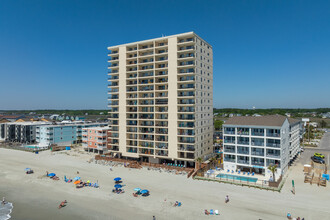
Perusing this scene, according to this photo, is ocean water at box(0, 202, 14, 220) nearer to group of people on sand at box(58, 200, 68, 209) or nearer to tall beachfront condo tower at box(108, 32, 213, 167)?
group of people on sand at box(58, 200, 68, 209)

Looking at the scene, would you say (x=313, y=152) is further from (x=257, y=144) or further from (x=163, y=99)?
(x=163, y=99)

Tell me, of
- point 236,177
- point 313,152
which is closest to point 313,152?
point 313,152

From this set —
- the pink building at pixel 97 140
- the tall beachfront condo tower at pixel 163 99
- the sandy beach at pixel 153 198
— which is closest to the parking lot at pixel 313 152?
the sandy beach at pixel 153 198

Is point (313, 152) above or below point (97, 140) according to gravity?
below

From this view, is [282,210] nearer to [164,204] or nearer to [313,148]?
[164,204]

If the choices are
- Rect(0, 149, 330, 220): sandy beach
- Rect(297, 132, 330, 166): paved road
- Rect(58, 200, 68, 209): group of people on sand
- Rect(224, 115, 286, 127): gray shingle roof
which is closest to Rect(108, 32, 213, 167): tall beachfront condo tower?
Rect(0, 149, 330, 220): sandy beach

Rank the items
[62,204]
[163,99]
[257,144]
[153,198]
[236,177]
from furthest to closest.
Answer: [163,99] < [257,144] < [236,177] < [153,198] < [62,204]
